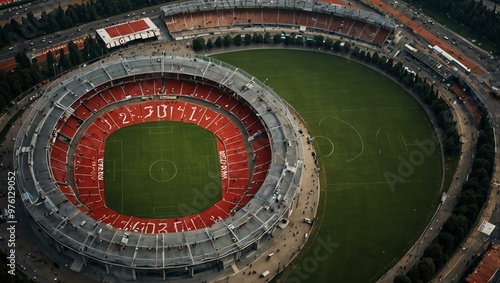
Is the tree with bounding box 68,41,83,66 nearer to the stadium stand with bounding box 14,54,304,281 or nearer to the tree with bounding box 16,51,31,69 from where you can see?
the tree with bounding box 16,51,31,69

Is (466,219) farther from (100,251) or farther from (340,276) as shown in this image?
(100,251)

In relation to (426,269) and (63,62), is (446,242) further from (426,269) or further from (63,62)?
(63,62)

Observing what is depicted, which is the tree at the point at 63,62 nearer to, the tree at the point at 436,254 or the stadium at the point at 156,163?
the stadium at the point at 156,163

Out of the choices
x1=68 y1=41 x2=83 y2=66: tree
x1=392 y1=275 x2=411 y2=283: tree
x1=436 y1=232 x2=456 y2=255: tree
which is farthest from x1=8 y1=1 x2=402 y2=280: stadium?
x1=436 y1=232 x2=456 y2=255: tree

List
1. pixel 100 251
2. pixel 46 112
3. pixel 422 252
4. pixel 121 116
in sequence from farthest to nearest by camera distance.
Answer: pixel 121 116 → pixel 46 112 → pixel 422 252 → pixel 100 251

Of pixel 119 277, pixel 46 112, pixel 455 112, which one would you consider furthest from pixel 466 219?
pixel 46 112

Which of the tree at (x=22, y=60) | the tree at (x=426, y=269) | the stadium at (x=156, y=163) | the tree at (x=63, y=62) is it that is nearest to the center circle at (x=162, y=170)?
the stadium at (x=156, y=163)

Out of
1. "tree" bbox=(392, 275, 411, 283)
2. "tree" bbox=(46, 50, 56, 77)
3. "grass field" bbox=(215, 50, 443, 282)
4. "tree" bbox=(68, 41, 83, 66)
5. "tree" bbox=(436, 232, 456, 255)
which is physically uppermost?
"tree" bbox=(68, 41, 83, 66)

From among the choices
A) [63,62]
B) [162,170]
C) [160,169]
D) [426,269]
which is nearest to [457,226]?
[426,269]
